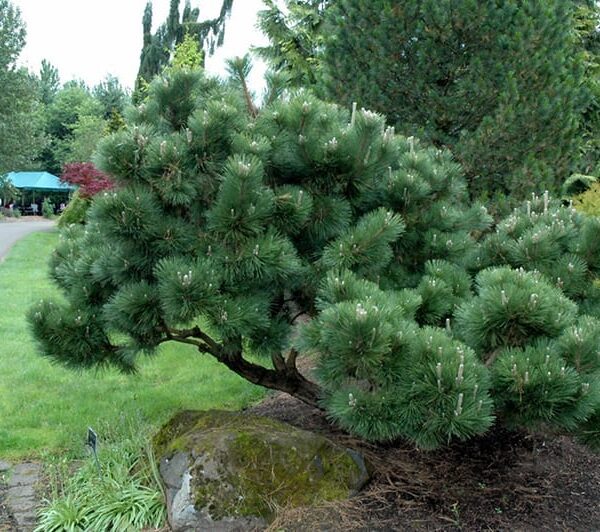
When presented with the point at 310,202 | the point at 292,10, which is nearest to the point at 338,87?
the point at 310,202

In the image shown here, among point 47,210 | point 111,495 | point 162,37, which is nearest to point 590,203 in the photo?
point 111,495

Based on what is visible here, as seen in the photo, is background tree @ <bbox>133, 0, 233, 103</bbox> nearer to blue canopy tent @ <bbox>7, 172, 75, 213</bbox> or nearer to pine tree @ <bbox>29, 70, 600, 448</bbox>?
blue canopy tent @ <bbox>7, 172, 75, 213</bbox>

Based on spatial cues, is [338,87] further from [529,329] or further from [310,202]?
[529,329]

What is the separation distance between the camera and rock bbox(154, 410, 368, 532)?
9.98ft

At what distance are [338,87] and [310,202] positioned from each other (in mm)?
2478

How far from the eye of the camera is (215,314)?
3008 millimetres

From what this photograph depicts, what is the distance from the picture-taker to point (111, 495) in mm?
3371

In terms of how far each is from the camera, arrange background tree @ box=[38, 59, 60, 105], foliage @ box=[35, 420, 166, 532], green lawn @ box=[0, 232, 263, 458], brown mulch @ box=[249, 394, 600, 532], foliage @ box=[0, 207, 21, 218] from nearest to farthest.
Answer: brown mulch @ box=[249, 394, 600, 532]
foliage @ box=[35, 420, 166, 532]
green lawn @ box=[0, 232, 263, 458]
foliage @ box=[0, 207, 21, 218]
background tree @ box=[38, 59, 60, 105]

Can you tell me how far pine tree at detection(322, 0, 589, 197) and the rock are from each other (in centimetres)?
278

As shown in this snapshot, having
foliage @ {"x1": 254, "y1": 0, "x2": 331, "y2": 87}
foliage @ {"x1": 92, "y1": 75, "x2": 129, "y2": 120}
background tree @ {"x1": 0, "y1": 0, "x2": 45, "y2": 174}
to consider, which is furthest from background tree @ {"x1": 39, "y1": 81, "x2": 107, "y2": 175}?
foliage @ {"x1": 254, "y1": 0, "x2": 331, "y2": 87}

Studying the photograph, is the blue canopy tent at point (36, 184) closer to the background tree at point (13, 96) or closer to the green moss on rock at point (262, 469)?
the background tree at point (13, 96)

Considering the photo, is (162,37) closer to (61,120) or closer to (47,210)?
(47,210)

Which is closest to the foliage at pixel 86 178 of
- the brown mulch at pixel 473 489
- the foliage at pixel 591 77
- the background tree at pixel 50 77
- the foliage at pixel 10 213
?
the foliage at pixel 591 77

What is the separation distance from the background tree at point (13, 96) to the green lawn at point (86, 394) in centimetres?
2480
